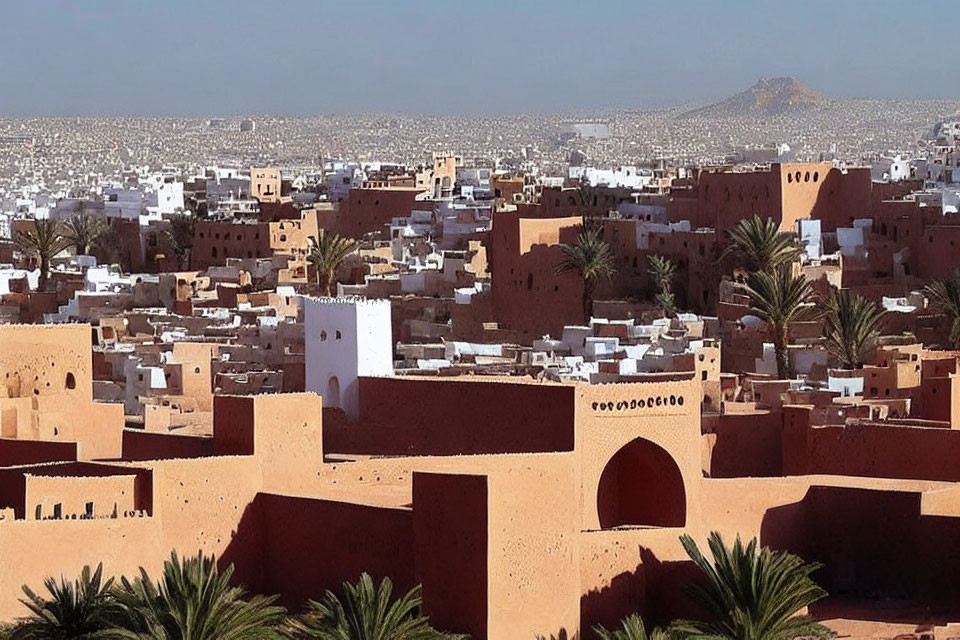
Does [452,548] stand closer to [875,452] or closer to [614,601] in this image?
[614,601]

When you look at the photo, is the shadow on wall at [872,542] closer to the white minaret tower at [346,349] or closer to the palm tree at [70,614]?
the white minaret tower at [346,349]

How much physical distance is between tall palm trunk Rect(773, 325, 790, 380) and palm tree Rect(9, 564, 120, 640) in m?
16.3

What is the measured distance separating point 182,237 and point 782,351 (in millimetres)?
23893

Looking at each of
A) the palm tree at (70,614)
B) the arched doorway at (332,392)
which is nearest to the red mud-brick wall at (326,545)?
the palm tree at (70,614)

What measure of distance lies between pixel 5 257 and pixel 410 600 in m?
39.3

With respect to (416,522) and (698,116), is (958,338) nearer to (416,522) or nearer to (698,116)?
(416,522)

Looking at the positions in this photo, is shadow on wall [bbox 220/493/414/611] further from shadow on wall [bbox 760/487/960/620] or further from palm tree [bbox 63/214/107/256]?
palm tree [bbox 63/214/107/256]

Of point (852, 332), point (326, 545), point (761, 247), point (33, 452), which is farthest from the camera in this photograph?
point (761, 247)

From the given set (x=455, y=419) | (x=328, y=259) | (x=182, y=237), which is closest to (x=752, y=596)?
(x=455, y=419)

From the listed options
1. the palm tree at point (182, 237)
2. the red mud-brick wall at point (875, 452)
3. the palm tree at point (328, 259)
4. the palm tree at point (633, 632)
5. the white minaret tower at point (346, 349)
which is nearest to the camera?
the palm tree at point (633, 632)

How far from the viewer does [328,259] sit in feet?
162

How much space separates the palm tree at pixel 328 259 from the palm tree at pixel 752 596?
2298 centimetres

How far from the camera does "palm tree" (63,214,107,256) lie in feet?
199

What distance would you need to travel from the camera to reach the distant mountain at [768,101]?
548ft
